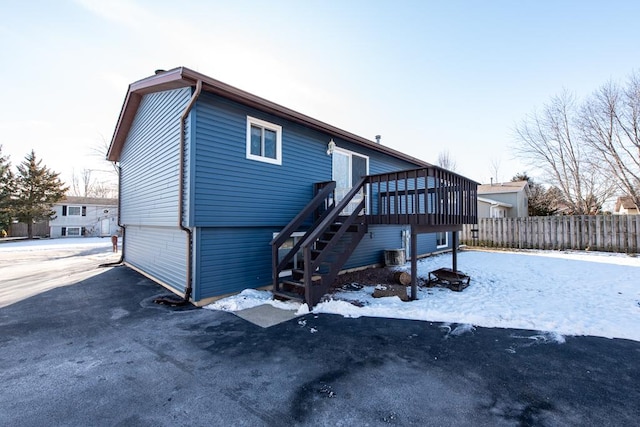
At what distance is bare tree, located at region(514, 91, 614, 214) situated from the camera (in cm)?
1922

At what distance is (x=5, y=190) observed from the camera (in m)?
21.7

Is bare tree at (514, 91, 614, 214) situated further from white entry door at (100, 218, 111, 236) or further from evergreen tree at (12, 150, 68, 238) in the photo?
evergreen tree at (12, 150, 68, 238)

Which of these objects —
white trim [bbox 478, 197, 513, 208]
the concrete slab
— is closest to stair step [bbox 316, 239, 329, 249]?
the concrete slab

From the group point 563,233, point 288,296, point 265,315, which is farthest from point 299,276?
point 563,233

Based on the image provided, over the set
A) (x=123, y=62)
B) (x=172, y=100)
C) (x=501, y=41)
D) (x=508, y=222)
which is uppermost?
(x=501, y=41)

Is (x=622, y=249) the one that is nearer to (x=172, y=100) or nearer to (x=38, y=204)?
(x=172, y=100)

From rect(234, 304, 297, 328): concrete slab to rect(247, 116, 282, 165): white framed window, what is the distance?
10.6 ft

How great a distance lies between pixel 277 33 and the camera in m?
8.40

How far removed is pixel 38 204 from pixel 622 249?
37774 mm

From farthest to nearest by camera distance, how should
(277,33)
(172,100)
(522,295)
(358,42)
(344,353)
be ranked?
(358,42), (277,33), (172,100), (522,295), (344,353)

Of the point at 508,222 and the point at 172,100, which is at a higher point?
the point at 172,100

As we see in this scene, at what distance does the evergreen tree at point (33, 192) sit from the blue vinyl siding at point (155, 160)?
65.3 ft

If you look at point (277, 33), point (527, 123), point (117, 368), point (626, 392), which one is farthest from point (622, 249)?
point (117, 368)

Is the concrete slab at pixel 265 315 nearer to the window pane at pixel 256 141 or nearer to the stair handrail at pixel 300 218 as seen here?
the stair handrail at pixel 300 218
